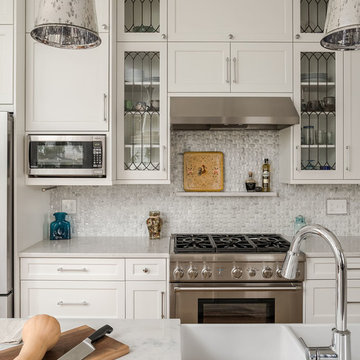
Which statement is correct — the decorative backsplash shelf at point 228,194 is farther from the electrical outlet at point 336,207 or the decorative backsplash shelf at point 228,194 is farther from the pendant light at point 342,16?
the pendant light at point 342,16

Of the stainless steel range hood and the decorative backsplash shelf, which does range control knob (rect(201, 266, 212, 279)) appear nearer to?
the decorative backsplash shelf

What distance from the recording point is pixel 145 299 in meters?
2.54

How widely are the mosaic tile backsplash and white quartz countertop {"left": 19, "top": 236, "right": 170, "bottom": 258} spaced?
0.58ft

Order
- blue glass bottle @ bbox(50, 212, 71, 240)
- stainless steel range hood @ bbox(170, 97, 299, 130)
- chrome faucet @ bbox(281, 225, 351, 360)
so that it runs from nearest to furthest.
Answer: chrome faucet @ bbox(281, 225, 351, 360)
stainless steel range hood @ bbox(170, 97, 299, 130)
blue glass bottle @ bbox(50, 212, 71, 240)

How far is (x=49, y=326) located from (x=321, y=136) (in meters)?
2.40

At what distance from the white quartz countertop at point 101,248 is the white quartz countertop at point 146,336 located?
1.22 meters

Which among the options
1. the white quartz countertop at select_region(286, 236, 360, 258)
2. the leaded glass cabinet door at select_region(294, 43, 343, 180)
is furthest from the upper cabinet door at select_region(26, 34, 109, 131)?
the white quartz countertop at select_region(286, 236, 360, 258)

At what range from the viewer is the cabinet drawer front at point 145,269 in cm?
254

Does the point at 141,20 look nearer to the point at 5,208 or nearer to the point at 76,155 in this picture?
the point at 76,155

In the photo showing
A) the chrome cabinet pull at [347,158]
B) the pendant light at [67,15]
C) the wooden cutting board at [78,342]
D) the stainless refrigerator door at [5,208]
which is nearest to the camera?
the wooden cutting board at [78,342]

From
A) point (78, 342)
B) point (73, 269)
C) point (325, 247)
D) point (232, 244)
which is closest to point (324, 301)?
point (325, 247)

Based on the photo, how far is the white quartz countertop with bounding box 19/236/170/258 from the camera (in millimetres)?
2535

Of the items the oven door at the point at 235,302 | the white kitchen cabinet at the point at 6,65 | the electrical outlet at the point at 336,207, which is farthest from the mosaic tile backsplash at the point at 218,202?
the white kitchen cabinet at the point at 6,65

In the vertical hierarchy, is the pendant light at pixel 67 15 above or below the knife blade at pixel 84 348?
above
